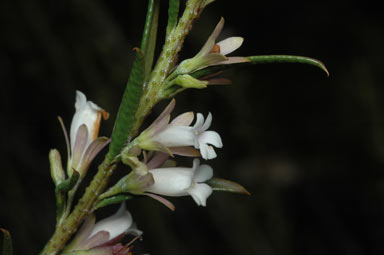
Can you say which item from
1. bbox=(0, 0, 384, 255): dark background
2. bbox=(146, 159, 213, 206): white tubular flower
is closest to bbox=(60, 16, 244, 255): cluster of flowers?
bbox=(146, 159, 213, 206): white tubular flower

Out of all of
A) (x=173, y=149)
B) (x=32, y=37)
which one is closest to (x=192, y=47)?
(x=32, y=37)

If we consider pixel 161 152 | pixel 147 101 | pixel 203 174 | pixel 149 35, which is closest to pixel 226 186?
pixel 203 174

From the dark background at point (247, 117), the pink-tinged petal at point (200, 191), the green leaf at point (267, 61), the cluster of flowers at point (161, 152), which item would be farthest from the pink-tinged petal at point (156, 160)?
the dark background at point (247, 117)

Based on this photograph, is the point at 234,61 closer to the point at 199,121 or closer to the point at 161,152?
the point at 199,121

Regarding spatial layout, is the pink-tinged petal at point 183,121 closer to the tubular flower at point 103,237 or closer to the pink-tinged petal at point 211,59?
the pink-tinged petal at point 211,59

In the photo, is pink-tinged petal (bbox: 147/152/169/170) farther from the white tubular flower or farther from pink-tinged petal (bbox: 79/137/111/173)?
pink-tinged petal (bbox: 79/137/111/173)

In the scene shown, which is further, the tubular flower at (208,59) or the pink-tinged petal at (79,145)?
the pink-tinged petal at (79,145)
